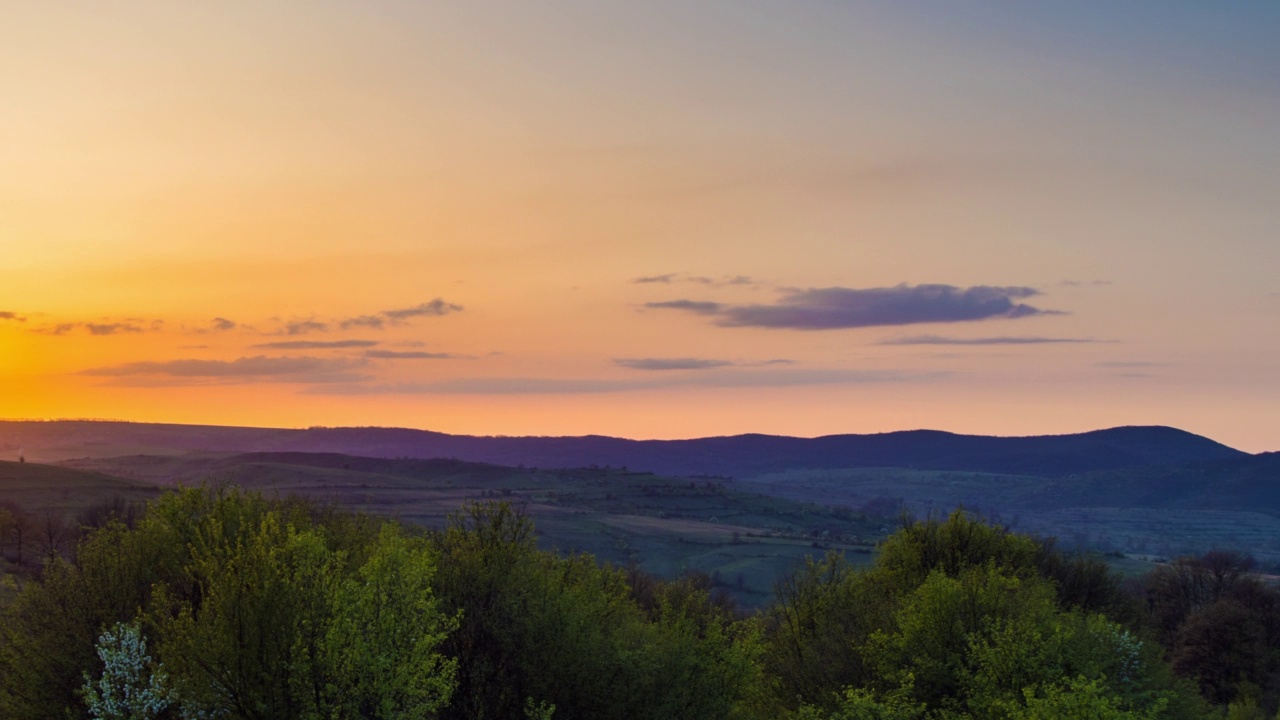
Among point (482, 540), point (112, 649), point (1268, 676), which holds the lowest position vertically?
point (1268, 676)

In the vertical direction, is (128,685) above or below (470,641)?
below

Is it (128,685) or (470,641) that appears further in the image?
(470,641)

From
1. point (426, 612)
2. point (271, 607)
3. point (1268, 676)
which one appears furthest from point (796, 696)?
point (1268, 676)

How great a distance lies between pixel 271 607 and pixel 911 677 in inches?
1191

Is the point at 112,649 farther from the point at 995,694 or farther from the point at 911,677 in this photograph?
the point at 995,694

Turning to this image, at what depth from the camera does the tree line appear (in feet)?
130

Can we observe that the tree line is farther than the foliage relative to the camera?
No

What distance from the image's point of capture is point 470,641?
49.4 meters

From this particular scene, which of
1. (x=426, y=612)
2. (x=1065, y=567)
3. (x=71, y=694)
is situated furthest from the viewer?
(x=1065, y=567)

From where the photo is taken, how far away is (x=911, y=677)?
5297 centimetres

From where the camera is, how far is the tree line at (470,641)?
39531 millimetres

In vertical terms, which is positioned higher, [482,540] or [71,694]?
[482,540]

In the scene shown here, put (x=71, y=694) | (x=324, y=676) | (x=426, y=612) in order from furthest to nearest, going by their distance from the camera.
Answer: (x=71, y=694) < (x=426, y=612) < (x=324, y=676)

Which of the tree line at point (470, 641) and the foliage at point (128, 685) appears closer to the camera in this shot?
the tree line at point (470, 641)
